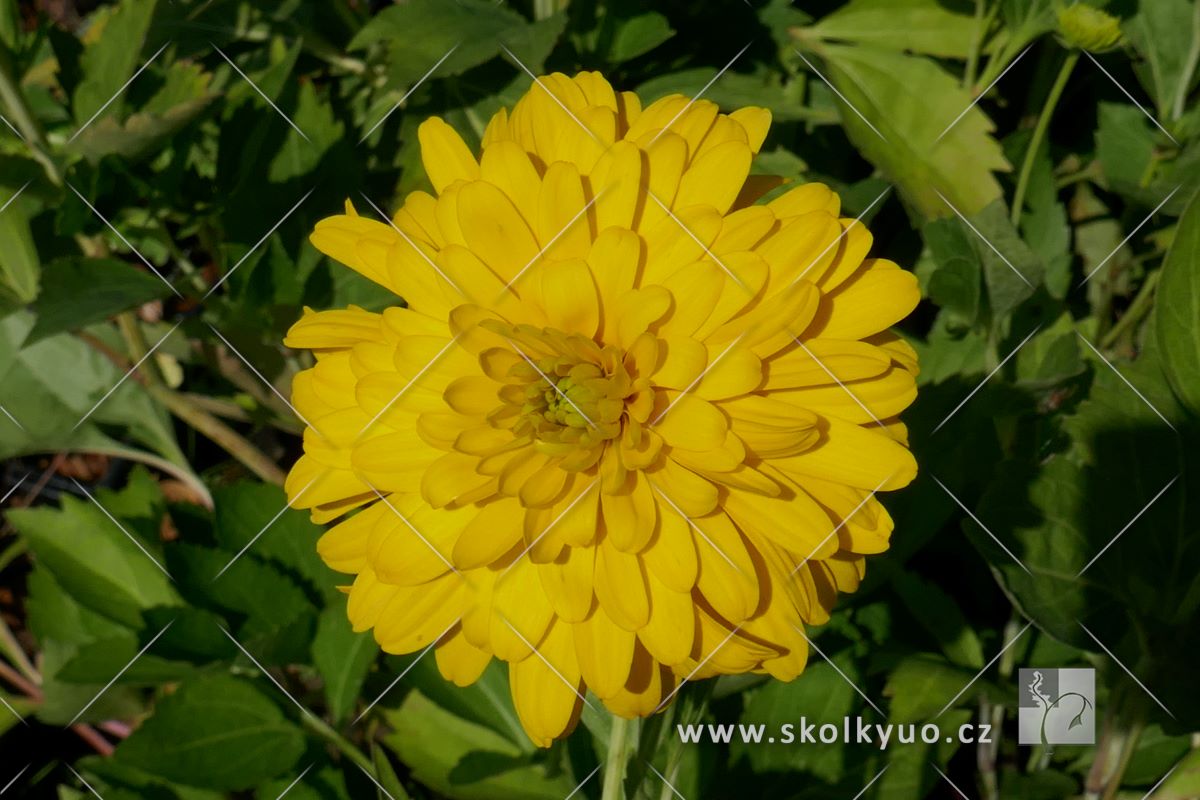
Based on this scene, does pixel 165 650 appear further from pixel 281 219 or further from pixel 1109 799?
pixel 1109 799

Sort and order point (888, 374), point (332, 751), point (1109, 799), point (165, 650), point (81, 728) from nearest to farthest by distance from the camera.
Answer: point (888, 374) < point (1109, 799) < point (165, 650) < point (332, 751) < point (81, 728)

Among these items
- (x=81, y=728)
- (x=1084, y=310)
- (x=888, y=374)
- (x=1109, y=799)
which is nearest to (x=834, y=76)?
(x=1084, y=310)

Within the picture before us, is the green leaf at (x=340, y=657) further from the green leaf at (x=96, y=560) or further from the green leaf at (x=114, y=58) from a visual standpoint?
the green leaf at (x=114, y=58)
